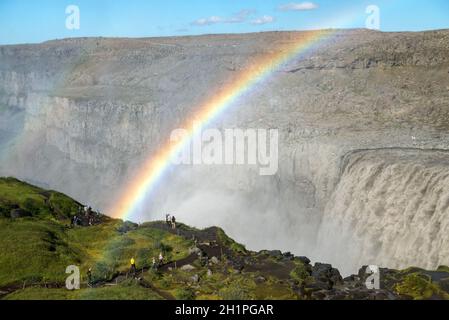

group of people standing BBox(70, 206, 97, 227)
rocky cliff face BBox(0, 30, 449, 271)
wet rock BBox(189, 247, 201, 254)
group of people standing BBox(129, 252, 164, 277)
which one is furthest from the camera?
rocky cliff face BBox(0, 30, 449, 271)

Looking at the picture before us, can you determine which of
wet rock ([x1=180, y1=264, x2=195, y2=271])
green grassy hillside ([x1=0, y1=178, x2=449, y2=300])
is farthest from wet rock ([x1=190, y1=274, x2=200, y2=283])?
wet rock ([x1=180, y1=264, x2=195, y2=271])

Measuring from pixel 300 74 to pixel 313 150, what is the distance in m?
30.9

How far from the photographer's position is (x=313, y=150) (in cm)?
6969

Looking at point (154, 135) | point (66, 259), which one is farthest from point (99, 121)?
point (66, 259)

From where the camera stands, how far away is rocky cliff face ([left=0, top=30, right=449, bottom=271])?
5603cm

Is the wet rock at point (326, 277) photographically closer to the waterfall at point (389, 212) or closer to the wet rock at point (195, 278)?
the wet rock at point (195, 278)

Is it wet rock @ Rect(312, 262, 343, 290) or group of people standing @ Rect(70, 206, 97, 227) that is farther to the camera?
group of people standing @ Rect(70, 206, 97, 227)

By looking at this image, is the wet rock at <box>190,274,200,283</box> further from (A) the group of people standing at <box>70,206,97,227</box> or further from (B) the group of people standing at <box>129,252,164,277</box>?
(A) the group of people standing at <box>70,206,97,227</box>

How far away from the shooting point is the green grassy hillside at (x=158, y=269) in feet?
98.6

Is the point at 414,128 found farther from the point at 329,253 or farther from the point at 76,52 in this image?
the point at 76,52
